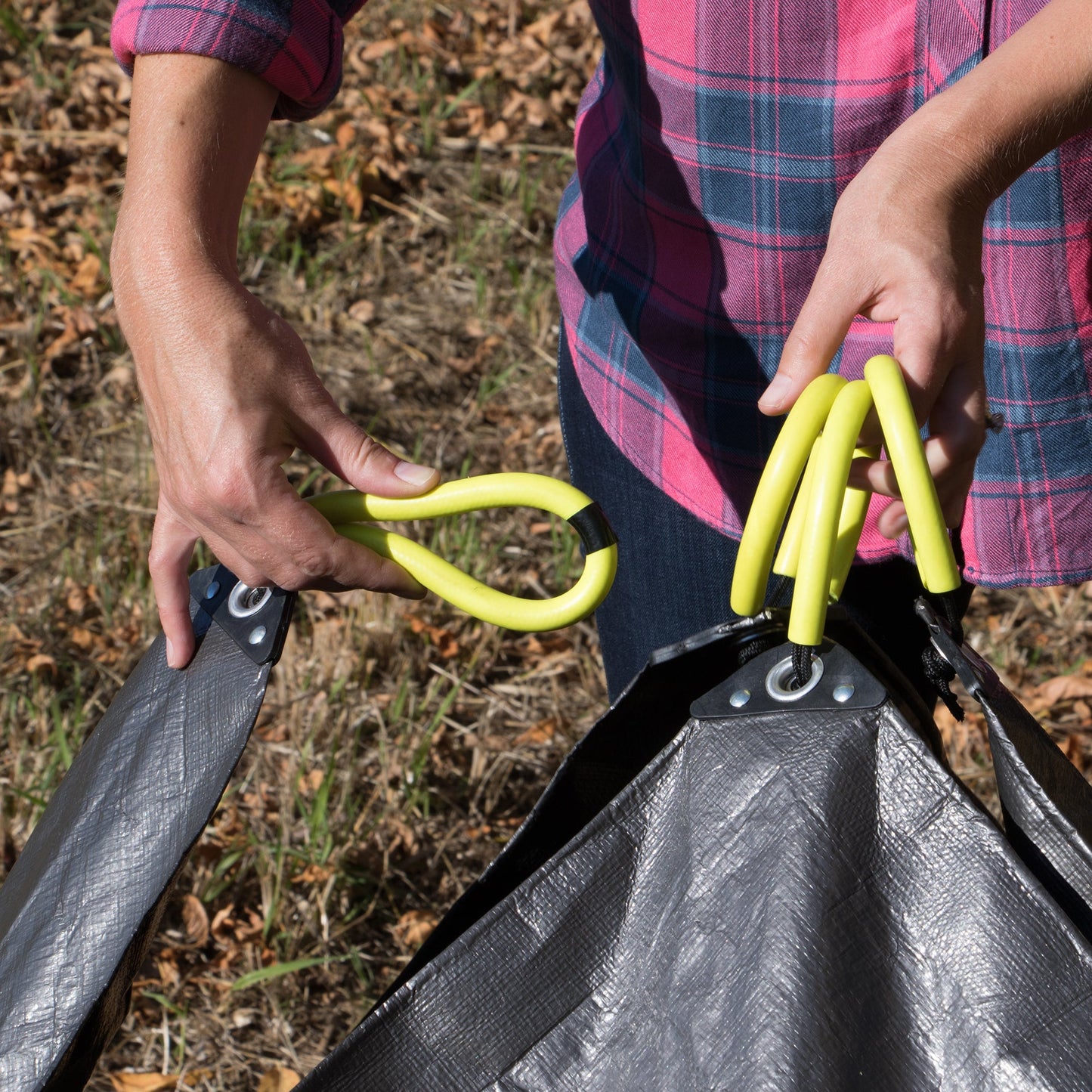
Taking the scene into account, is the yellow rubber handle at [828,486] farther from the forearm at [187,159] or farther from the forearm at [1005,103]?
the forearm at [187,159]

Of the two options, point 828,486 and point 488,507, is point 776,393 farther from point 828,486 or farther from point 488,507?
point 488,507

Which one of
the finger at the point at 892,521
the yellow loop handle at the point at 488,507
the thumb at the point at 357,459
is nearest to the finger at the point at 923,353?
the finger at the point at 892,521

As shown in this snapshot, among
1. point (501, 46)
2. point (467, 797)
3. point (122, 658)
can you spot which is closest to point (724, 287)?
point (467, 797)

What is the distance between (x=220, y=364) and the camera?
0.84 metres

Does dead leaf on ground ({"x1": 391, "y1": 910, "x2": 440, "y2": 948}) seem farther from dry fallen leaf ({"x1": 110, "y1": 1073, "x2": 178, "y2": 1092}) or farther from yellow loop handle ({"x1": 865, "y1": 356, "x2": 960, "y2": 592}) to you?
yellow loop handle ({"x1": 865, "y1": 356, "x2": 960, "y2": 592})

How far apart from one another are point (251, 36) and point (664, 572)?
27.8 inches

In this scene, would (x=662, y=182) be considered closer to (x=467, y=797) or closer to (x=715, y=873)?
(x=715, y=873)

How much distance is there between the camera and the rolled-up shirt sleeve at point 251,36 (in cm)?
90

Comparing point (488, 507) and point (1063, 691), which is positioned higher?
point (488, 507)

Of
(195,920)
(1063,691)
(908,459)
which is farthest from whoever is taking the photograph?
(1063,691)

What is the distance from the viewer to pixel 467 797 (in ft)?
7.72

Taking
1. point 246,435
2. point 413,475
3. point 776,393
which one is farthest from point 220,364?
point 776,393

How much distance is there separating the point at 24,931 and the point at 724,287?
33.1 inches

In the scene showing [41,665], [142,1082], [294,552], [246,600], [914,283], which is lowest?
[142,1082]
